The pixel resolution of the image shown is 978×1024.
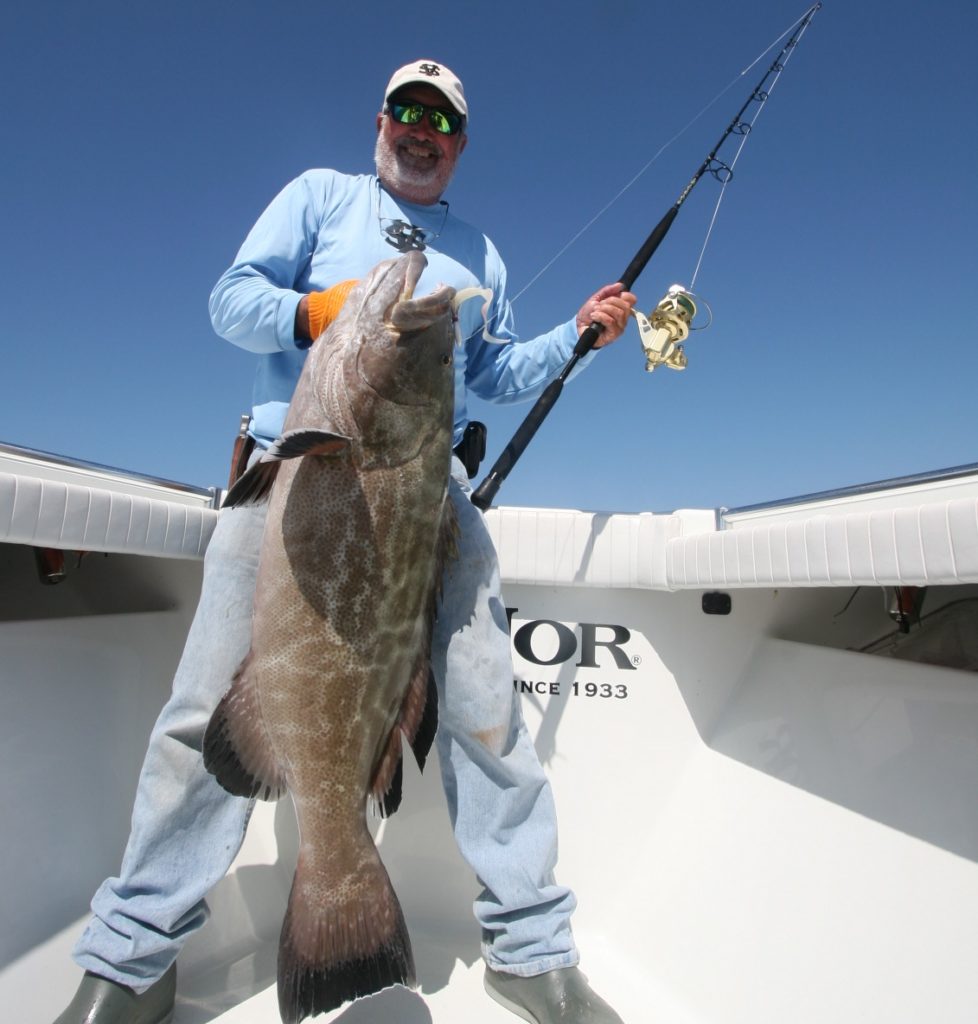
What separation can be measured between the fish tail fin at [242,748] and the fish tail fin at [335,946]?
0.22m

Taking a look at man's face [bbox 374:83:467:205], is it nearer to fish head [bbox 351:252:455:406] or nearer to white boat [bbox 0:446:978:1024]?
fish head [bbox 351:252:455:406]

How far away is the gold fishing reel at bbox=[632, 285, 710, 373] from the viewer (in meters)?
3.36

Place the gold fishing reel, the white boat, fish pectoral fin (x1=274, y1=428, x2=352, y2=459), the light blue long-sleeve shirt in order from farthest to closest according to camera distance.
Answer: the gold fishing reel, the light blue long-sleeve shirt, the white boat, fish pectoral fin (x1=274, y1=428, x2=352, y2=459)

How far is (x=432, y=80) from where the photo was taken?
99.8 inches

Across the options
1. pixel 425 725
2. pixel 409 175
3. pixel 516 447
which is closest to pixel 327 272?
pixel 409 175

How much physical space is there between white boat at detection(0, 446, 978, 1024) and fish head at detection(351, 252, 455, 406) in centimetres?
95

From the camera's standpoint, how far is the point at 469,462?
255 centimetres

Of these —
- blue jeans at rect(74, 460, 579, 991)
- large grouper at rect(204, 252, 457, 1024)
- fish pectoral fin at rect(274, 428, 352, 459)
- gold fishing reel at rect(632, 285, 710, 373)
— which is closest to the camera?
fish pectoral fin at rect(274, 428, 352, 459)

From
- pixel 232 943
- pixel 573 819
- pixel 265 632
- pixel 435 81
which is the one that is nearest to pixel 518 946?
pixel 573 819

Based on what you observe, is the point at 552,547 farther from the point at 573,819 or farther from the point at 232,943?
the point at 232,943

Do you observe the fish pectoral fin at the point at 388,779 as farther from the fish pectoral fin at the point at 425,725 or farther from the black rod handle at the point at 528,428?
the black rod handle at the point at 528,428

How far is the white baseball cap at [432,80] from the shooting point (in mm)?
2547

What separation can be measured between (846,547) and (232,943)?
2410mm

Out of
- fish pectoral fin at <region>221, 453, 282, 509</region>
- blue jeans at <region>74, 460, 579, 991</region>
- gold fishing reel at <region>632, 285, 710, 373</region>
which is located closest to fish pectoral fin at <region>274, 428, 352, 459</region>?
fish pectoral fin at <region>221, 453, 282, 509</region>
